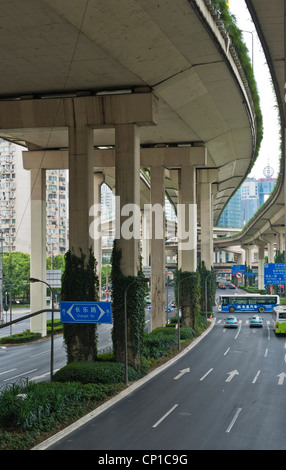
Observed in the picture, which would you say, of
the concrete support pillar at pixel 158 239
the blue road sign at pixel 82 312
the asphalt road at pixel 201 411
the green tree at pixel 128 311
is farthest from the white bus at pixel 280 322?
the blue road sign at pixel 82 312

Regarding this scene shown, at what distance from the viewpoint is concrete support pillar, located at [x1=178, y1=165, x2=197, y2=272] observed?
5694 centimetres

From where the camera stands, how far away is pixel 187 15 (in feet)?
93.9

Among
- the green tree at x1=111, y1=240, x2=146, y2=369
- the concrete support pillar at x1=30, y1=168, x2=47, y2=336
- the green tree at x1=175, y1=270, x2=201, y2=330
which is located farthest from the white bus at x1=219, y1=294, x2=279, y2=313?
the green tree at x1=111, y1=240, x2=146, y2=369

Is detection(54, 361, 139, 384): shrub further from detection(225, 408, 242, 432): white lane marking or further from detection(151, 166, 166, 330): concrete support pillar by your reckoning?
detection(151, 166, 166, 330): concrete support pillar

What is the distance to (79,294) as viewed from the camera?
36250mm

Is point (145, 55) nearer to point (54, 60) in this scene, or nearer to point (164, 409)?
point (54, 60)

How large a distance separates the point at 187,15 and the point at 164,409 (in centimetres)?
1970

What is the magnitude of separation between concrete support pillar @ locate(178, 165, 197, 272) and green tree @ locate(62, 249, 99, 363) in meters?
22.0

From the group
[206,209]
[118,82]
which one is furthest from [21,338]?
[118,82]

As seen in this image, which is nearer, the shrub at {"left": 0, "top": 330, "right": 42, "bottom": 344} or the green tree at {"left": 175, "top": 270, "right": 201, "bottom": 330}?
the green tree at {"left": 175, "top": 270, "right": 201, "bottom": 330}

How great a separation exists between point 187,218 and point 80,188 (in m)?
23.0

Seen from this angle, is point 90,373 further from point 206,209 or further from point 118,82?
point 206,209

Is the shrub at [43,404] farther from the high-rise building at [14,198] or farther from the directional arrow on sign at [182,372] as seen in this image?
the high-rise building at [14,198]

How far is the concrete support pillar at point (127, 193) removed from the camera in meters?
37.2
